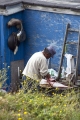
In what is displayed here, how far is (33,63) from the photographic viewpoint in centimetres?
1015

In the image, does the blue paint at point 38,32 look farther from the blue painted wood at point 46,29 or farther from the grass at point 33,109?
the grass at point 33,109

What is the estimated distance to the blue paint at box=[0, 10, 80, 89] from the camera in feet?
36.5

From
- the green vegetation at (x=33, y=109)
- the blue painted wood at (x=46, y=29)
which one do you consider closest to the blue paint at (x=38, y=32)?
the blue painted wood at (x=46, y=29)

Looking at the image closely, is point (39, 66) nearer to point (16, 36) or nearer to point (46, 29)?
point (46, 29)

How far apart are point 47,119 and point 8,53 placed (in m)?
5.46

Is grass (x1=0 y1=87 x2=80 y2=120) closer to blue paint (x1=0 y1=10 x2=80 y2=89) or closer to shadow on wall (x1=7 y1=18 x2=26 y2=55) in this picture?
blue paint (x1=0 y1=10 x2=80 y2=89)

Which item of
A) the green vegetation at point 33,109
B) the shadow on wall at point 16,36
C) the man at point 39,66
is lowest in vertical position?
the green vegetation at point 33,109

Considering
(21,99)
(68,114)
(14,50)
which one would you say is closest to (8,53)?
(14,50)

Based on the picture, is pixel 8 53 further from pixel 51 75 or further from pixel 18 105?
pixel 18 105

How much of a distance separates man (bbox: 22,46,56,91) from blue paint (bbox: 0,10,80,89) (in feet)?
3.51

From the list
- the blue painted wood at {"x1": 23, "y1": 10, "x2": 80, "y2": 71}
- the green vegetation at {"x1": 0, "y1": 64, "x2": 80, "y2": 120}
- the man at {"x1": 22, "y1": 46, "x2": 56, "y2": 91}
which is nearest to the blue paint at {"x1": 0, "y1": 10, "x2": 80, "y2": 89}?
the blue painted wood at {"x1": 23, "y1": 10, "x2": 80, "y2": 71}

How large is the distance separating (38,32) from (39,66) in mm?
1815

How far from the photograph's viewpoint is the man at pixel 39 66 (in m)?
10.0

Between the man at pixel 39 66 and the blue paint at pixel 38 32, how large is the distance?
3.51ft
